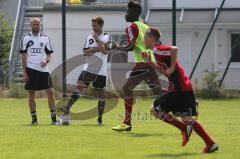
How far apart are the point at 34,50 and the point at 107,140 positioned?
12.6 ft

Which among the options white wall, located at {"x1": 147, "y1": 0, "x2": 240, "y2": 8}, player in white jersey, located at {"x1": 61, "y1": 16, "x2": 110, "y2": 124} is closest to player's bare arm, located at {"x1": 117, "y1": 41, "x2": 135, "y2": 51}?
player in white jersey, located at {"x1": 61, "y1": 16, "x2": 110, "y2": 124}

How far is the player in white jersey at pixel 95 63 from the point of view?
50.4ft

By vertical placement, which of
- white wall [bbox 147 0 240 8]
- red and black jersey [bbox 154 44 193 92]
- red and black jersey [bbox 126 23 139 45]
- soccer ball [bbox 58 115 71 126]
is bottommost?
soccer ball [bbox 58 115 71 126]

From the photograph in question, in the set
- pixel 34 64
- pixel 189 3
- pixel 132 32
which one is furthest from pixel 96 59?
pixel 189 3

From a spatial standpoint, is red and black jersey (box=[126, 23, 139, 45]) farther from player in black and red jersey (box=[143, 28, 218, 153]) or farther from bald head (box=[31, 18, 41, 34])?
player in black and red jersey (box=[143, 28, 218, 153])

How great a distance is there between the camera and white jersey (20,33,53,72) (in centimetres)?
1549

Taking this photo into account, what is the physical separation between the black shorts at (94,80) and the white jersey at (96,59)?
73mm

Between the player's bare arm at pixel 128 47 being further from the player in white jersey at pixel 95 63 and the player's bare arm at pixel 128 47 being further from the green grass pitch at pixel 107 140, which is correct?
the green grass pitch at pixel 107 140

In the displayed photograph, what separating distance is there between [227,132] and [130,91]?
190 centimetres

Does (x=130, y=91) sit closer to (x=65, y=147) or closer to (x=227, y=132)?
(x=227, y=132)

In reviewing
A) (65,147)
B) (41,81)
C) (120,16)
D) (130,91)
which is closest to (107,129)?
(130,91)

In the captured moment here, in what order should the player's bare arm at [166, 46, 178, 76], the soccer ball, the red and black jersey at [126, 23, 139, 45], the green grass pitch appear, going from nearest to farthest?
1. the green grass pitch
2. the player's bare arm at [166, 46, 178, 76]
3. the red and black jersey at [126, 23, 139, 45]
4. the soccer ball

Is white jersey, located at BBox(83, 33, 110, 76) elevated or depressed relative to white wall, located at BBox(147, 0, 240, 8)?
depressed

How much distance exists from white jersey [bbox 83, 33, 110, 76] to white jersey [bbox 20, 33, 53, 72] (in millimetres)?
886
